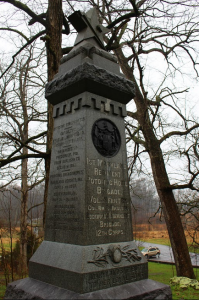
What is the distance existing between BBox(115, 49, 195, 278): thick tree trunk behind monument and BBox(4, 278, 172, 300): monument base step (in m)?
6.31

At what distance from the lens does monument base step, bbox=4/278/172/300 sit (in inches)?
120

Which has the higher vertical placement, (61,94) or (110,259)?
(61,94)

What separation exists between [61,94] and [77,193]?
1.73 meters

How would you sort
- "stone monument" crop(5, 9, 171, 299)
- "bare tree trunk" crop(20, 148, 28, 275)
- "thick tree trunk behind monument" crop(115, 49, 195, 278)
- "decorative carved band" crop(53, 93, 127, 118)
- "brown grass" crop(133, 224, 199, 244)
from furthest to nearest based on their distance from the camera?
"bare tree trunk" crop(20, 148, 28, 275) → "brown grass" crop(133, 224, 199, 244) → "thick tree trunk behind monument" crop(115, 49, 195, 278) → "decorative carved band" crop(53, 93, 127, 118) → "stone monument" crop(5, 9, 171, 299)

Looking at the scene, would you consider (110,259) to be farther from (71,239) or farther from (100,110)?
(100,110)

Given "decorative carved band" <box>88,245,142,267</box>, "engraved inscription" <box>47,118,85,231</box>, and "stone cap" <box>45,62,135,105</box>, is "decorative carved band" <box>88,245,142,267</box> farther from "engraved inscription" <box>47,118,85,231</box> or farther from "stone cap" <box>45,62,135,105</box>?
"stone cap" <box>45,62,135,105</box>

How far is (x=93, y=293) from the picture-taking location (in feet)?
9.88

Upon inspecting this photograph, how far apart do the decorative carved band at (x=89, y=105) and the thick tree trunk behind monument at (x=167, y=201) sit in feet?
15.5

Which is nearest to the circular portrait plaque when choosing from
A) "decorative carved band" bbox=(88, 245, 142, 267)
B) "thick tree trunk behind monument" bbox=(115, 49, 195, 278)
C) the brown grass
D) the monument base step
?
"decorative carved band" bbox=(88, 245, 142, 267)

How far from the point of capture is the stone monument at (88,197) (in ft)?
10.7

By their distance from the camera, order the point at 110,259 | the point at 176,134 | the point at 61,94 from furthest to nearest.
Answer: the point at 176,134 → the point at 61,94 → the point at 110,259

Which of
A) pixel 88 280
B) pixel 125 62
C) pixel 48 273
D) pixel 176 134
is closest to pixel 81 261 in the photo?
pixel 88 280

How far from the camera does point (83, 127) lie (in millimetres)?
3885

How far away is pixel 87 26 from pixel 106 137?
83.1 inches
